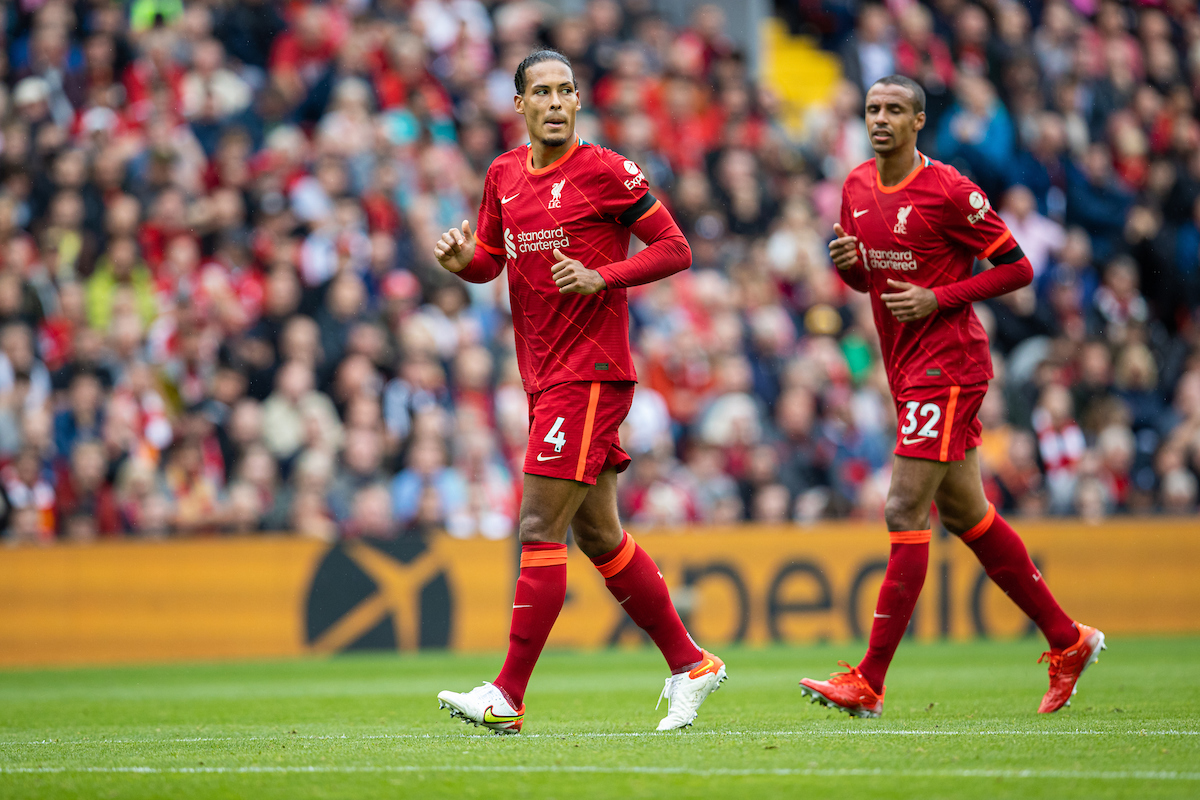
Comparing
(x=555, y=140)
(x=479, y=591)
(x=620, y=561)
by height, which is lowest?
(x=479, y=591)

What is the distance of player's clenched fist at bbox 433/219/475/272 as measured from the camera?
6309mm

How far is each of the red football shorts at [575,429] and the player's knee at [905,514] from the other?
1367mm

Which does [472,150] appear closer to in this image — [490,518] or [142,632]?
[490,518]

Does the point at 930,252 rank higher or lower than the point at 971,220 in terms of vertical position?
lower

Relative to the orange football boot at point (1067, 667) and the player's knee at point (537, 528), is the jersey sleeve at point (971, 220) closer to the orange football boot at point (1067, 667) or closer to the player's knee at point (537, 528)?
the orange football boot at point (1067, 667)

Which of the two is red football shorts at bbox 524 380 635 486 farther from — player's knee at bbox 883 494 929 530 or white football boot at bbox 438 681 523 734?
player's knee at bbox 883 494 929 530

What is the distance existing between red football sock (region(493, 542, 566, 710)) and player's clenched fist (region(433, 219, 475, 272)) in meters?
1.24

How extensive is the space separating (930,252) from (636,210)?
4.86 ft

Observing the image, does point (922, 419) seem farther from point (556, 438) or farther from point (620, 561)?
point (556, 438)

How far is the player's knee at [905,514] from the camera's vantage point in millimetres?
6676

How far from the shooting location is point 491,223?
657 cm

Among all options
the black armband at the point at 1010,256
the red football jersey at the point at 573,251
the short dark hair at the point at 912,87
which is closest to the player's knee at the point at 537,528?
the red football jersey at the point at 573,251

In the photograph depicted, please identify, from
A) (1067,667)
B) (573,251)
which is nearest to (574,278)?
(573,251)

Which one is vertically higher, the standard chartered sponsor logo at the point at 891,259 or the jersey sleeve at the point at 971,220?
the jersey sleeve at the point at 971,220
